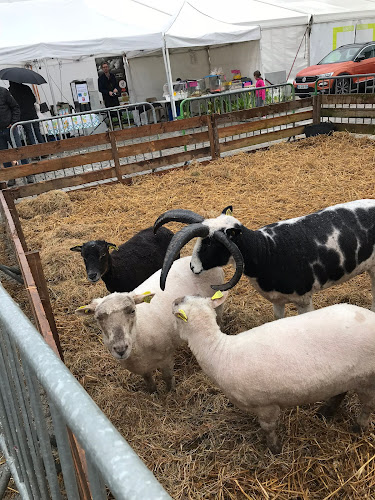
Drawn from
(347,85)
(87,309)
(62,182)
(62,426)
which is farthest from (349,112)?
(62,426)

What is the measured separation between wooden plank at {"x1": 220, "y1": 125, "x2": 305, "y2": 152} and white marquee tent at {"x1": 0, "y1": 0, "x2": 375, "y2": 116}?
5.97 metres

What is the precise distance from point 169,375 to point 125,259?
143 cm

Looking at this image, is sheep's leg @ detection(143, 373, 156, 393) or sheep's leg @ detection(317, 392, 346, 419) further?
sheep's leg @ detection(143, 373, 156, 393)

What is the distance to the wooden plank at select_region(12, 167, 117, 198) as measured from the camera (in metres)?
7.93

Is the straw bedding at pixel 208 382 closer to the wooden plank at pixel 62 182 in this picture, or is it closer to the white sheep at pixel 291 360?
the white sheep at pixel 291 360

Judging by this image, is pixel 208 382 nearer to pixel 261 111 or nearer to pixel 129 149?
pixel 129 149

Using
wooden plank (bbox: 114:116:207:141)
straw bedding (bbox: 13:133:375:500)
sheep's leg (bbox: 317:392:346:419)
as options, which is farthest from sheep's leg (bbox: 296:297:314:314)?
wooden plank (bbox: 114:116:207:141)

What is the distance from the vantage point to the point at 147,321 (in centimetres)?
304

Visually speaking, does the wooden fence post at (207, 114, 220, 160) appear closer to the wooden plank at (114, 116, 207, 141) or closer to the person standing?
the wooden plank at (114, 116, 207, 141)

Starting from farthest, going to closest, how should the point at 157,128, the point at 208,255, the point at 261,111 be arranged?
1. the point at 261,111
2. the point at 157,128
3. the point at 208,255

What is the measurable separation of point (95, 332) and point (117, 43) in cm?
1223

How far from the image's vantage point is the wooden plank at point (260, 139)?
9.64 m

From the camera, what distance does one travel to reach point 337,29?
19.0 metres

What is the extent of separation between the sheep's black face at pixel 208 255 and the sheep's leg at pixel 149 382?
2.91 feet
